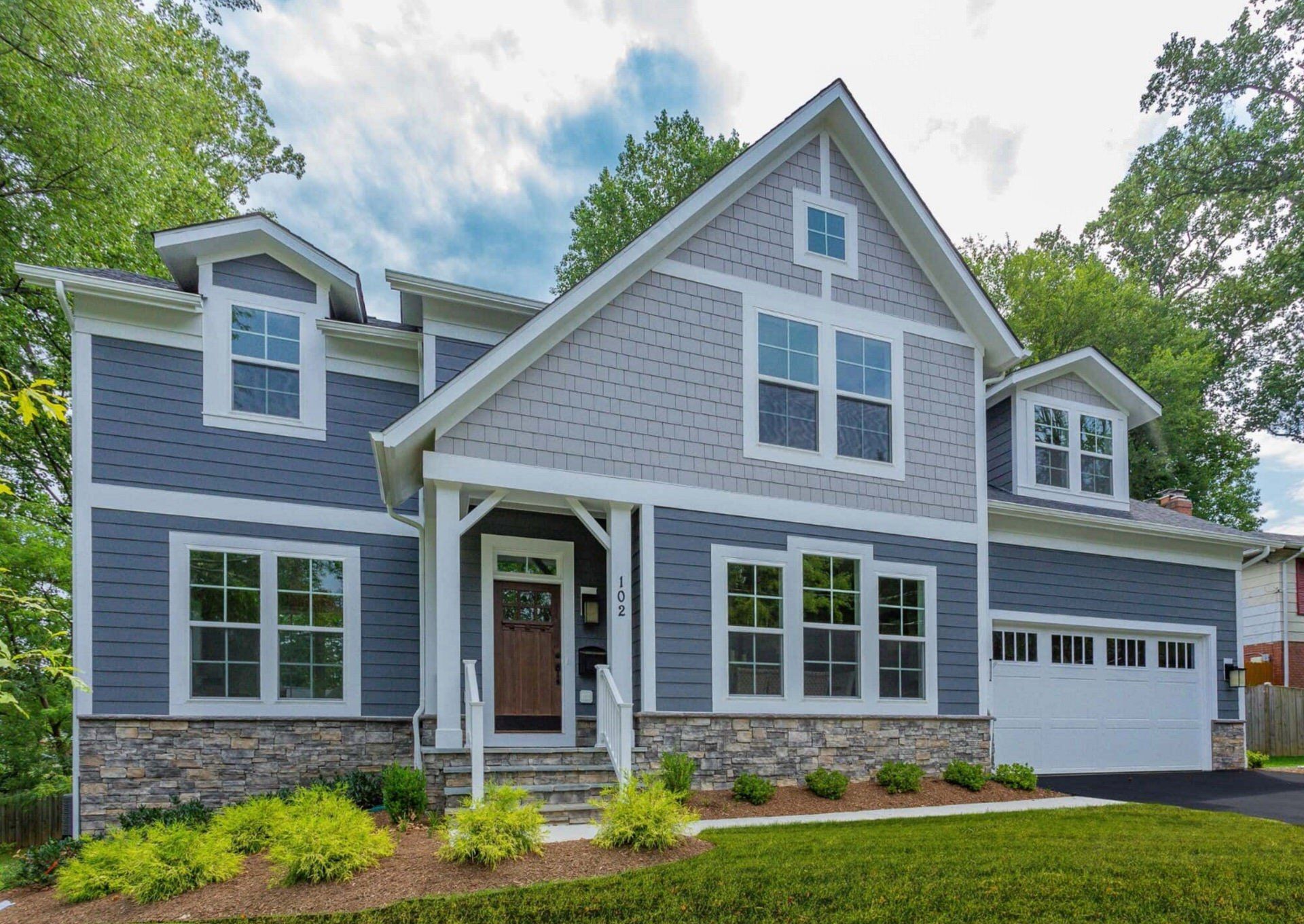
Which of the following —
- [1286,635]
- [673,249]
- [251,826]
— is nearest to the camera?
[251,826]

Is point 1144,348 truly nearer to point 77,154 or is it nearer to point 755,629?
point 755,629

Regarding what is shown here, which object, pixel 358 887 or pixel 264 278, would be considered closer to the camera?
pixel 358 887

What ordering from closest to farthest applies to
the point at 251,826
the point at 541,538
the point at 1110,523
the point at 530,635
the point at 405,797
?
the point at 251,826 → the point at 405,797 → the point at 530,635 → the point at 541,538 → the point at 1110,523

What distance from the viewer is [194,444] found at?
9383mm

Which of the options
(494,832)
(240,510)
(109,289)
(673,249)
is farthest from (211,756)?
(673,249)

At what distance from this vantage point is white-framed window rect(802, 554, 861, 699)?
9648 mm

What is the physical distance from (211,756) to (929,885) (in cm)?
732

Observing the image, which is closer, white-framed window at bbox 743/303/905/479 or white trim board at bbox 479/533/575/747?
white trim board at bbox 479/533/575/747

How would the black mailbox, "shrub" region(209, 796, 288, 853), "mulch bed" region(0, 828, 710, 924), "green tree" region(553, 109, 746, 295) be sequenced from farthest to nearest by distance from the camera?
"green tree" region(553, 109, 746, 295), the black mailbox, "shrub" region(209, 796, 288, 853), "mulch bed" region(0, 828, 710, 924)

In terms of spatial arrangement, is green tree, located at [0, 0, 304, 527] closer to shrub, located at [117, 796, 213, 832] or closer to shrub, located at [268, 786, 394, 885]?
shrub, located at [117, 796, 213, 832]

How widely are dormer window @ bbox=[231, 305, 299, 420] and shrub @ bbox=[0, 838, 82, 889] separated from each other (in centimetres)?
462

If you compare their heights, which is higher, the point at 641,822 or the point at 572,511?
the point at 572,511

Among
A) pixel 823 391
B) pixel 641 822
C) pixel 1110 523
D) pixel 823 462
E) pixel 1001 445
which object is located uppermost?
pixel 823 391

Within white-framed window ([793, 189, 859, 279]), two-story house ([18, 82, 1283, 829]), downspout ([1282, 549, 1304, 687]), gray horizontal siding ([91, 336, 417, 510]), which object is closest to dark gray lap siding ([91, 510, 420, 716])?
two-story house ([18, 82, 1283, 829])
